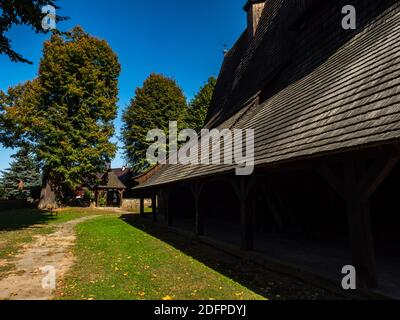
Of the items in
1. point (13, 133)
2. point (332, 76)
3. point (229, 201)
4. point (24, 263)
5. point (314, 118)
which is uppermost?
point (13, 133)

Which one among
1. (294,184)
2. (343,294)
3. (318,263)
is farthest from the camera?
(294,184)

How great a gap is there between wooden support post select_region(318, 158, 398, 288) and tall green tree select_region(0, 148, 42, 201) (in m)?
32.8

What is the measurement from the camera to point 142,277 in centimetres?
632

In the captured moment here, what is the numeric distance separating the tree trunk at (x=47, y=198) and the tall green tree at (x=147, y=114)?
9944 mm

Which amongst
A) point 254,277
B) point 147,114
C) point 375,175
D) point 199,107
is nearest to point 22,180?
point 147,114

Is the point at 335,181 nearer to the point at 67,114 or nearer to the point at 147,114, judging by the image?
the point at 67,114

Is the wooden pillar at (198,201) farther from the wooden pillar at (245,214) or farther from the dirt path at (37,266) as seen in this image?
the dirt path at (37,266)

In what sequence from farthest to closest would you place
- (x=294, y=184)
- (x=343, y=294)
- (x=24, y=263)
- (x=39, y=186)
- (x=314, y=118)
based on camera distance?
(x=39, y=186), (x=294, y=184), (x=24, y=263), (x=314, y=118), (x=343, y=294)

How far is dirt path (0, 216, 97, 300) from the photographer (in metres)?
5.39

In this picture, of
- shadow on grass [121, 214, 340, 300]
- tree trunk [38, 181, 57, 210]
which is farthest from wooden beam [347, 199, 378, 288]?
tree trunk [38, 181, 57, 210]
